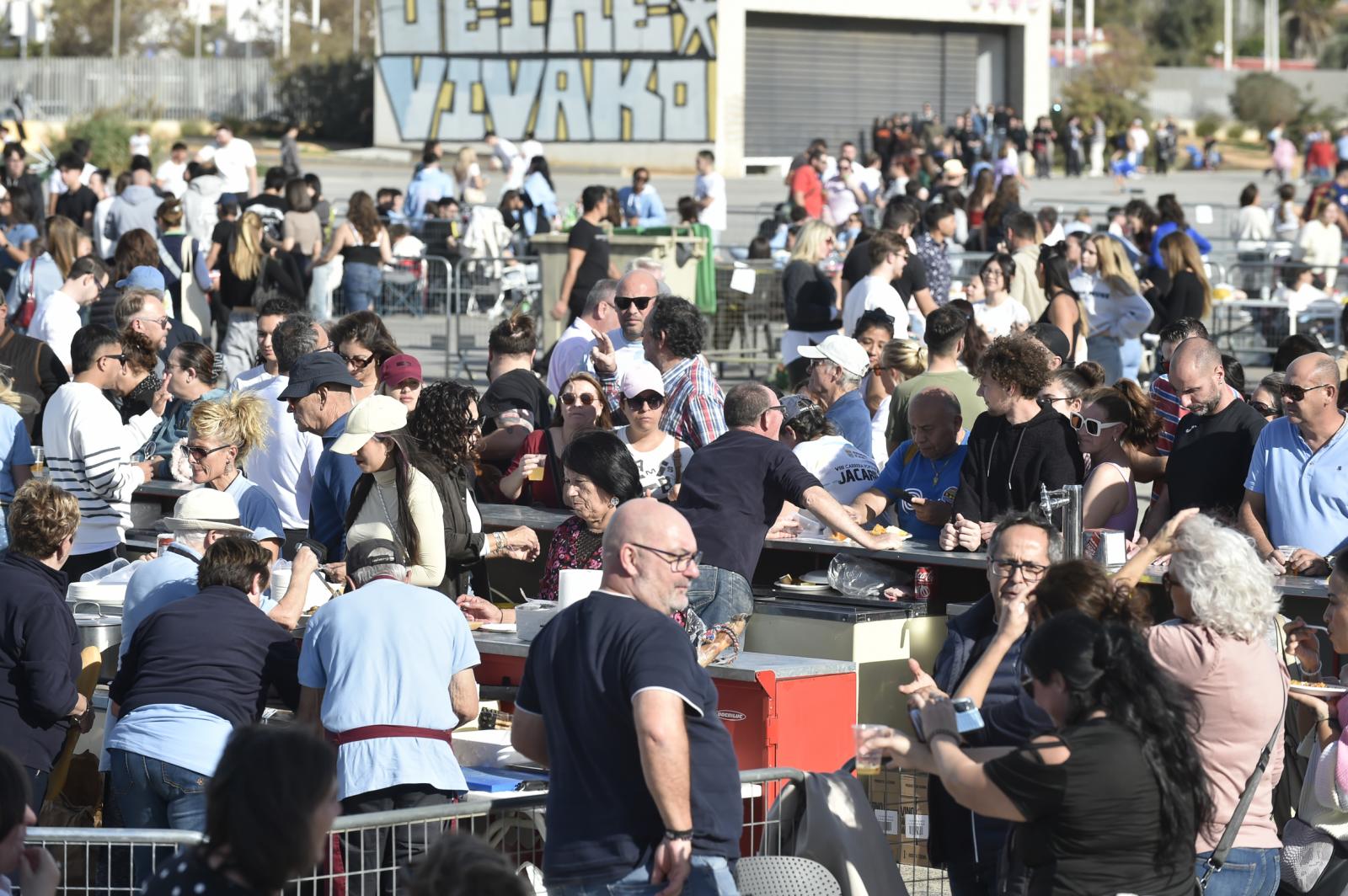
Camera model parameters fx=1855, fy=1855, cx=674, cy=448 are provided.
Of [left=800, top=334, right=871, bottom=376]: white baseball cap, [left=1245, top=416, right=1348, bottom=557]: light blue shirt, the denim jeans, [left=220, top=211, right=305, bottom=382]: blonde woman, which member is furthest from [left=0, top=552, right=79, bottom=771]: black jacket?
[left=220, top=211, right=305, bottom=382]: blonde woman

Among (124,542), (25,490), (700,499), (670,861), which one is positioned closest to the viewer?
(670,861)

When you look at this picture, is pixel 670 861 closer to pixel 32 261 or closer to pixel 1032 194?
pixel 32 261

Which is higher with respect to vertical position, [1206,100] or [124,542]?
[1206,100]

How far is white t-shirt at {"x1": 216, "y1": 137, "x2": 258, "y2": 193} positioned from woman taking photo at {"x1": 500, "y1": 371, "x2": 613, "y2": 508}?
16.0 metres

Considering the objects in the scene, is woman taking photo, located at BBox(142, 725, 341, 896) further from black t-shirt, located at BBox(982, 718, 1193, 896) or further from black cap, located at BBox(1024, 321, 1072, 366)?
black cap, located at BBox(1024, 321, 1072, 366)

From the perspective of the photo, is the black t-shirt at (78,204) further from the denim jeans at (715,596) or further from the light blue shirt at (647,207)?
the denim jeans at (715,596)

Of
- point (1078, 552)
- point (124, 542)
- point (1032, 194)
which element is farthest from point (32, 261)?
point (1032, 194)

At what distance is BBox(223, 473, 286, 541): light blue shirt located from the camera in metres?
7.09

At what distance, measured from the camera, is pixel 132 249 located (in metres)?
13.6

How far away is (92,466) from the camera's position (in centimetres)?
868

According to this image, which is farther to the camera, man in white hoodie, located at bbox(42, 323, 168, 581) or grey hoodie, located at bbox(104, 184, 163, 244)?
grey hoodie, located at bbox(104, 184, 163, 244)

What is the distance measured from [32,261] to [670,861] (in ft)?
35.8

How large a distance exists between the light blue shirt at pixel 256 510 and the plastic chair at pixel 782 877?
2.75 metres

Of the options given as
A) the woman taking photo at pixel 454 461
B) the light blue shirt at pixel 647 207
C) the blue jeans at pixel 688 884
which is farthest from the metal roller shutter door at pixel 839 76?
the blue jeans at pixel 688 884
